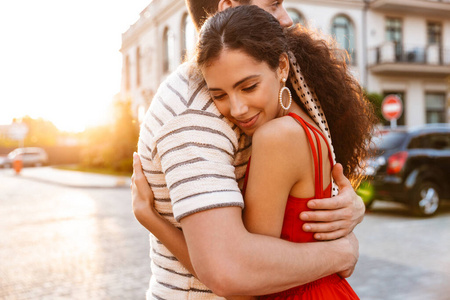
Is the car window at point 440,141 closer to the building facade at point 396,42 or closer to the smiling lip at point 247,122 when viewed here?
the smiling lip at point 247,122

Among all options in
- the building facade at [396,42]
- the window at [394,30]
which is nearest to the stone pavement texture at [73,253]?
the building facade at [396,42]

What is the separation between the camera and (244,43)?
4.35ft

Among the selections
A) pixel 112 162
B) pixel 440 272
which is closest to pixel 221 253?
pixel 440 272

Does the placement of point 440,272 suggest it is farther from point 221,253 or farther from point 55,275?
point 221,253

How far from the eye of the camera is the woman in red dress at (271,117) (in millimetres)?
1299

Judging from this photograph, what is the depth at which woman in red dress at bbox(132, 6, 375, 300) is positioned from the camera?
1.30m

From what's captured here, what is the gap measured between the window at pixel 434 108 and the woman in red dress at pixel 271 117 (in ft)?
89.2

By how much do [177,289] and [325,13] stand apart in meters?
24.6

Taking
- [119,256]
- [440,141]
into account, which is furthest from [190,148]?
[440,141]

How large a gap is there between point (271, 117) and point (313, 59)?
289mm

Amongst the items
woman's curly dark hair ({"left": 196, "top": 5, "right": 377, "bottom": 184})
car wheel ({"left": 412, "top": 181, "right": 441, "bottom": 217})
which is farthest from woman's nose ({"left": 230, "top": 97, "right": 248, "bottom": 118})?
car wheel ({"left": 412, "top": 181, "right": 441, "bottom": 217})

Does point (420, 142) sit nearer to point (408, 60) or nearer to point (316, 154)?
point (316, 154)

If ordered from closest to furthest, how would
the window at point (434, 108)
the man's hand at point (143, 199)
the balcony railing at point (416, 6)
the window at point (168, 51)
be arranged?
the man's hand at point (143, 199) < the balcony railing at point (416, 6) < the window at point (434, 108) < the window at point (168, 51)

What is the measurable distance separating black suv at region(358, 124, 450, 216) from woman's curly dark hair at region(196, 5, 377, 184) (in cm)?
804
